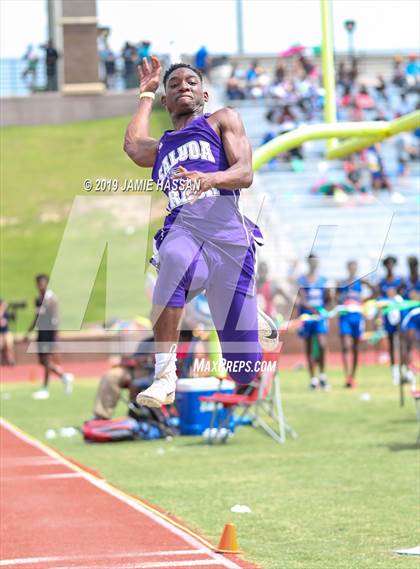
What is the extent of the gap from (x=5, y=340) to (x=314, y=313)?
837 cm

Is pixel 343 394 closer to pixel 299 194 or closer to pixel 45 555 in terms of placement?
pixel 45 555

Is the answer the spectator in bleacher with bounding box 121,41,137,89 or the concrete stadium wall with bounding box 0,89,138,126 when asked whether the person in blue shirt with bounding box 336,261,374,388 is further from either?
the spectator in bleacher with bounding box 121,41,137,89

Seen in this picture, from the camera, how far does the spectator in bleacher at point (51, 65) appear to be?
37125mm

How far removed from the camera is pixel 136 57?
35.7 metres

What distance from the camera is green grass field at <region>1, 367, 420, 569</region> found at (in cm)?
688

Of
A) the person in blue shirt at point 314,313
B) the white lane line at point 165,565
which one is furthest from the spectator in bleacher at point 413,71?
the white lane line at point 165,565

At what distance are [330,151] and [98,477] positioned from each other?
3.03m

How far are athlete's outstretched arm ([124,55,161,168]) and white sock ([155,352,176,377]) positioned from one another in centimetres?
79

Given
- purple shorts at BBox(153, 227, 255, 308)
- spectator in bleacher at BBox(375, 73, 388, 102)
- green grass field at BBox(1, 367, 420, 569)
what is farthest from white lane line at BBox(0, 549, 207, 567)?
spectator in bleacher at BBox(375, 73, 388, 102)

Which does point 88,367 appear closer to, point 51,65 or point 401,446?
point 401,446

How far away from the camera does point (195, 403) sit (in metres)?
11.8

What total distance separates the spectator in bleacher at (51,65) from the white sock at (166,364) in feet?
110

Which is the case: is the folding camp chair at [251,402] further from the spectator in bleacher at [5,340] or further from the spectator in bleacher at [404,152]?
the spectator in bleacher at [404,152]

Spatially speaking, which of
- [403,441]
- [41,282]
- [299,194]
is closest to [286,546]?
[403,441]
